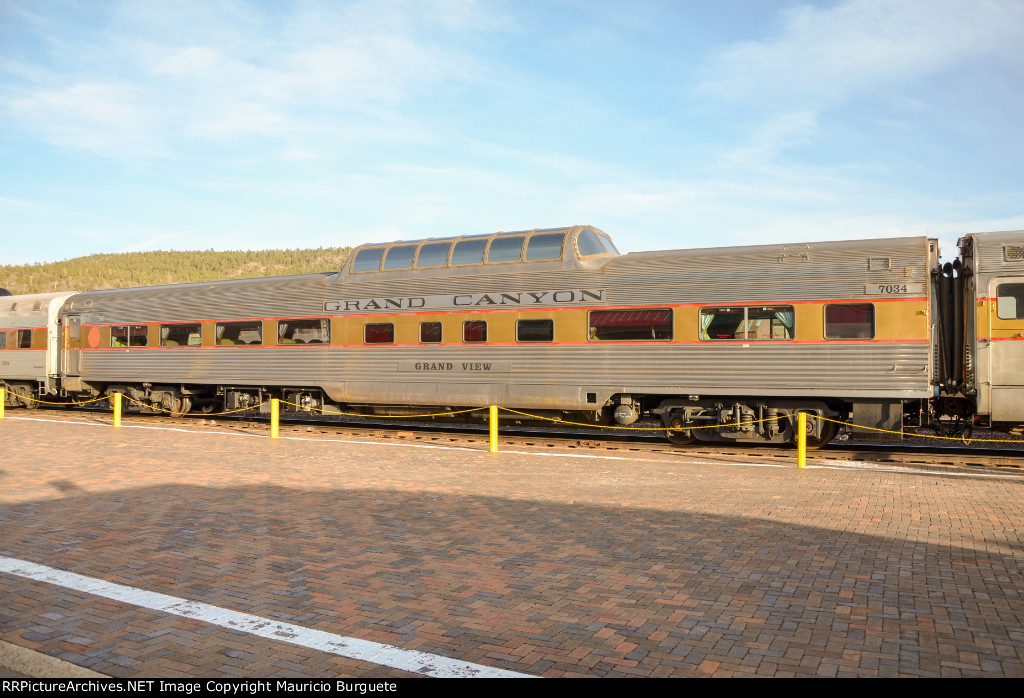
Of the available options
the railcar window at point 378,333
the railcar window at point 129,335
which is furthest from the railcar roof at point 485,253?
the railcar window at point 129,335

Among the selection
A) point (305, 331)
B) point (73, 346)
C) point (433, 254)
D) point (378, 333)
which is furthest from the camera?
point (73, 346)

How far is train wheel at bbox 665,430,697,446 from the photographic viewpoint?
15839 mm

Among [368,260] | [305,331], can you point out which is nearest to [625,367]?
[368,260]

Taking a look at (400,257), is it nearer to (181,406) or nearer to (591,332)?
(591,332)

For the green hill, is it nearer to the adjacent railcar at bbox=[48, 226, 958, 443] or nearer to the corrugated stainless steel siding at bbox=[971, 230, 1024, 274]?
the adjacent railcar at bbox=[48, 226, 958, 443]

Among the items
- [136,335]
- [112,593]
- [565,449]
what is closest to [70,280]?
[136,335]

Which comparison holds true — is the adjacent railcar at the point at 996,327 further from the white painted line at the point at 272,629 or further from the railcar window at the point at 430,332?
the white painted line at the point at 272,629

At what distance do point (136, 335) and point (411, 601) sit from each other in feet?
64.6

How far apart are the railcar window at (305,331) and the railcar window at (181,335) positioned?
123 inches

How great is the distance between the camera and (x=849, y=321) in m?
13.9

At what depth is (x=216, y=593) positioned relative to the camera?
6023mm

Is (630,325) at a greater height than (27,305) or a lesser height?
lesser

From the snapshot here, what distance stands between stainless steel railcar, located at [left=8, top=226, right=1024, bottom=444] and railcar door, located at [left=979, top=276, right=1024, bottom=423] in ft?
0.08

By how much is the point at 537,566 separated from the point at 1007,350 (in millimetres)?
10519
